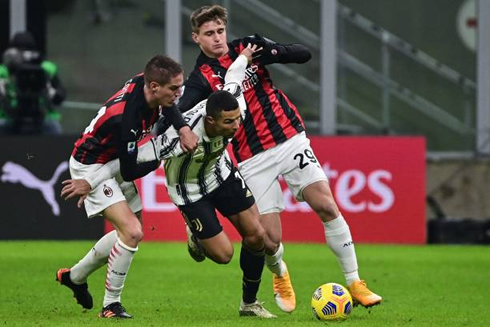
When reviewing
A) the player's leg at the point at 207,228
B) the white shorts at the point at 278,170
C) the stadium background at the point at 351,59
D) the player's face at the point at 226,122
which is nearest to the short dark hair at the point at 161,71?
the player's face at the point at 226,122

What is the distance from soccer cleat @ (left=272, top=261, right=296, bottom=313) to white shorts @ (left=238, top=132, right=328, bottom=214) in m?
0.52

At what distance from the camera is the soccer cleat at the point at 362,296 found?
326 inches

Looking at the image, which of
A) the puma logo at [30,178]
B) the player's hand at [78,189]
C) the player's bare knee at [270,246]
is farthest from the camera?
the puma logo at [30,178]

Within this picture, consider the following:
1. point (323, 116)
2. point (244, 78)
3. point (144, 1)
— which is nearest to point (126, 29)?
point (144, 1)

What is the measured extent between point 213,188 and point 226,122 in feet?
2.00

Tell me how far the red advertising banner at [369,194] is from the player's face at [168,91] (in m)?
7.69

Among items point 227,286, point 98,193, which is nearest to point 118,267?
point 98,193

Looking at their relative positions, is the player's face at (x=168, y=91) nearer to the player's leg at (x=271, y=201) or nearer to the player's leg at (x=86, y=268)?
the player's leg at (x=86, y=268)

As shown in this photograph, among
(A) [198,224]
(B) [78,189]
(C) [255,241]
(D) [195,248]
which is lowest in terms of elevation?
(D) [195,248]

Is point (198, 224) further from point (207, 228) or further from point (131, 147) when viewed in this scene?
point (131, 147)

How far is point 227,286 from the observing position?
11.0 meters

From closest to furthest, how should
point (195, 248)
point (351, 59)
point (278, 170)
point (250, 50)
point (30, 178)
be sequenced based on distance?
point (250, 50)
point (195, 248)
point (278, 170)
point (30, 178)
point (351, 59)

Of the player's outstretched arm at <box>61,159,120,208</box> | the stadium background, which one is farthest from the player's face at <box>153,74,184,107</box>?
the stadium background

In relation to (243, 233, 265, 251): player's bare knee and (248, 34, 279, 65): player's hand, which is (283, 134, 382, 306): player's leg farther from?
(248, 34, 279, 65): player's hand
